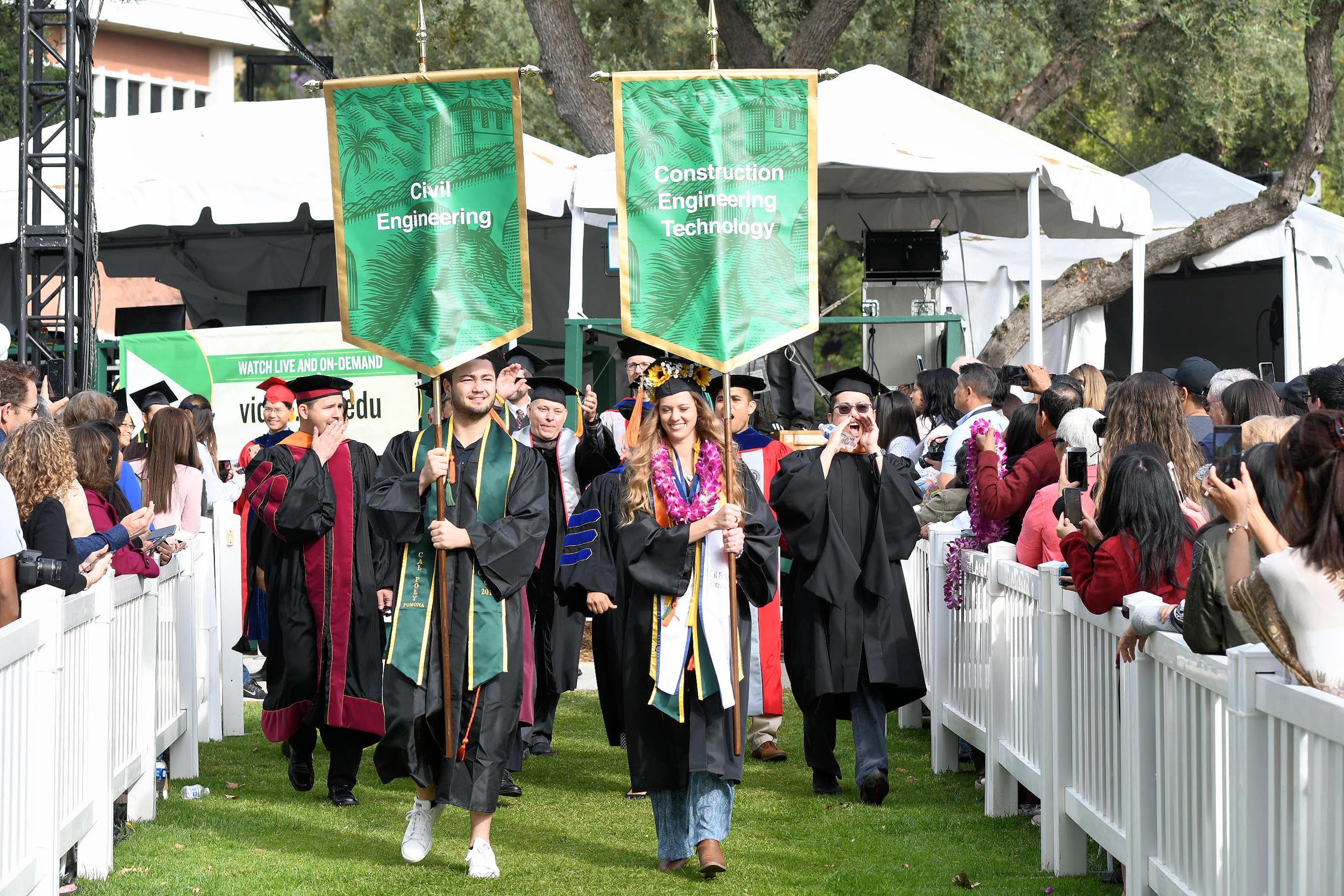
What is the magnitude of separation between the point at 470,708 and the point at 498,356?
164 centimetres

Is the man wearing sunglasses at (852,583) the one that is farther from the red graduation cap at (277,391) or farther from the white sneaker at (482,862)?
the red graduation cap at (277,391)

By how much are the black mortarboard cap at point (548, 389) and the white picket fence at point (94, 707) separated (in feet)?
6.18

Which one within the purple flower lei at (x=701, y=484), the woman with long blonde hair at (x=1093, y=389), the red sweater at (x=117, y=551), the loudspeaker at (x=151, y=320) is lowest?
the red sweater at (x=117, y=551)

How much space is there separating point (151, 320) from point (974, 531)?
35.3 ft

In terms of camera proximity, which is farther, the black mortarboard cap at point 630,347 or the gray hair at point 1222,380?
the black mortarboard cap at point 630,347

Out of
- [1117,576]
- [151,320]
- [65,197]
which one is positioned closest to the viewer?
[1117,576]

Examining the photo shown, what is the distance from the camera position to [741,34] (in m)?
18.0

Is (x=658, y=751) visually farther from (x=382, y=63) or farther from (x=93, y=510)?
(x=382, y=63)

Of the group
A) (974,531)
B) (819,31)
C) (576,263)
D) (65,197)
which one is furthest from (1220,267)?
(65,197)

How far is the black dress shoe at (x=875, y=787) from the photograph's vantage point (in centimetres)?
733

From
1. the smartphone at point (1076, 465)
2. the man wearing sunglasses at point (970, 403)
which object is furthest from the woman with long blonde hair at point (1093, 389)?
the smartphone at point (1076, 465)

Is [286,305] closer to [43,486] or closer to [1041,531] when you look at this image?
[43,486]

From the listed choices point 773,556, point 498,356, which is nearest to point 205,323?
point 498,356

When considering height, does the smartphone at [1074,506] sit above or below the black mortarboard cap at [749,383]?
below
